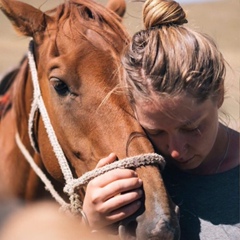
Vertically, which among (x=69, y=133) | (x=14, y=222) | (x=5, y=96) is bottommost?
(x=14, y=222)

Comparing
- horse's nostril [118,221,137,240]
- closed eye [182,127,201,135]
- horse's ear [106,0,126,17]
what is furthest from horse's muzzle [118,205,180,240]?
Result: horse's ear [106,0,126,17]

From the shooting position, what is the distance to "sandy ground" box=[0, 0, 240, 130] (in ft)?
5.69

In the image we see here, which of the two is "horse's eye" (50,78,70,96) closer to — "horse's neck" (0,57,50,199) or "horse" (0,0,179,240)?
"horse" (0,0,179,240)

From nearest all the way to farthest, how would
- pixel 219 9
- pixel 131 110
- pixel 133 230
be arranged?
pixel 133 230 < pixel 131 110 < pixel 219 9

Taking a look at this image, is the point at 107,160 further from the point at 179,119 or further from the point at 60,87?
the point at 60,87

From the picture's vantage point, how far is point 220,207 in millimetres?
1429

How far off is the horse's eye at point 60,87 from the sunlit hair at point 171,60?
278 millimetres

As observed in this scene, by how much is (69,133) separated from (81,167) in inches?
4.2

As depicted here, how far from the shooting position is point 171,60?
4.47 ft

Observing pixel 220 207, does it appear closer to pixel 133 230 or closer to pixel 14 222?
pixel 133 230

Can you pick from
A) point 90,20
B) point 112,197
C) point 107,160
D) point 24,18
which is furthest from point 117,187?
point 24,18

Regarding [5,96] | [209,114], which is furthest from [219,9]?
[209,114]

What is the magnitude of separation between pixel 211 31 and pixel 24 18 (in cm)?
298

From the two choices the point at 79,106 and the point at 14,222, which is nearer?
the point at 79,106
